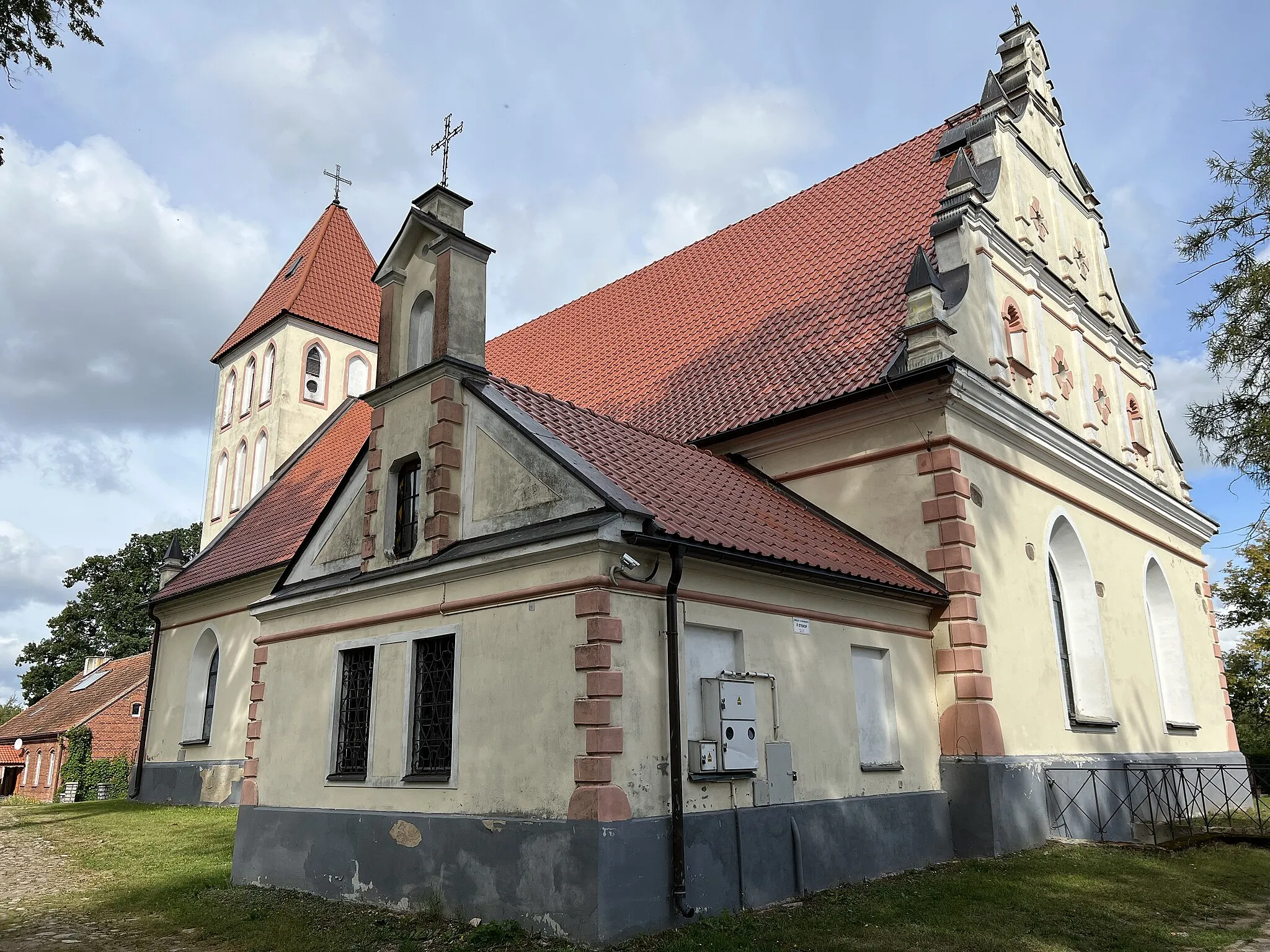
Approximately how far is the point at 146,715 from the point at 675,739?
776 inches

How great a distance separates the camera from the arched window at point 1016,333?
1545cm

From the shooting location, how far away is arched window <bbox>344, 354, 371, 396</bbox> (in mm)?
29703

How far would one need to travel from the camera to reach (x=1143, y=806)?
15273 millimetres

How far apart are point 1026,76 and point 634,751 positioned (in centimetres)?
1562

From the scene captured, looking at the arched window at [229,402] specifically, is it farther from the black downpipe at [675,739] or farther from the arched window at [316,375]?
the black downpipe at [675,739]

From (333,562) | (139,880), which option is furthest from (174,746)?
(333,562)

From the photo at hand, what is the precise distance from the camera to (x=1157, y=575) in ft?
64.1

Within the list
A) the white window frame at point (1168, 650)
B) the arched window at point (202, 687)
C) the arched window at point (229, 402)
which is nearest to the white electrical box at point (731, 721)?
the white window frame at point (1168, 650)

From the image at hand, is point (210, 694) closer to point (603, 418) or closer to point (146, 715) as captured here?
point (146, 715)

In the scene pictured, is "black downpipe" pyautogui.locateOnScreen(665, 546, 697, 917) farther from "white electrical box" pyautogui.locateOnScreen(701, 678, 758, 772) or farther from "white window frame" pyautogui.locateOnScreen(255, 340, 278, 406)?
"white window frame" pyautogui.locateOnScreen(255, 340, 278, 406)

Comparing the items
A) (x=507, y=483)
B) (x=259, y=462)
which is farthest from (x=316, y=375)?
(x=507, y=483)

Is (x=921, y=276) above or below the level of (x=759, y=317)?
below

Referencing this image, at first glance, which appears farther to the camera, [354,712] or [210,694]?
[210,694]

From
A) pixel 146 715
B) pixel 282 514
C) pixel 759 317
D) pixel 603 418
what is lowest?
pixel 146 715
